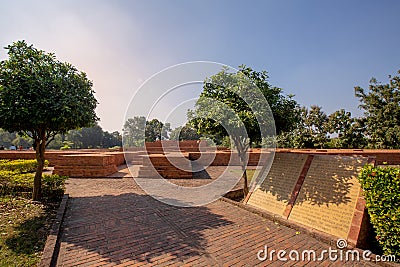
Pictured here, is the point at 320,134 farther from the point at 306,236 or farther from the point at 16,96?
the point at 16,96

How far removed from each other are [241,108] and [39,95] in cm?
529

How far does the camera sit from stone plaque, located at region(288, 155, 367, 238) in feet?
14.6

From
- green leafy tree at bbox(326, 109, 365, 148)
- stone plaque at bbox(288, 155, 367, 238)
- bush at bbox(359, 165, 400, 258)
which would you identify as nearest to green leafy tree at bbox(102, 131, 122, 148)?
green leafy tree at bbox(326, 109, 365, 148)

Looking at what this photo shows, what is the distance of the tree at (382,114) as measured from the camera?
21.8 m

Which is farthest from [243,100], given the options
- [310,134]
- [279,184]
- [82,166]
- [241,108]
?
[310,134]

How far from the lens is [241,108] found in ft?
19.7

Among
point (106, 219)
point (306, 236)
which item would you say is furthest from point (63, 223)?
point (306, 236)

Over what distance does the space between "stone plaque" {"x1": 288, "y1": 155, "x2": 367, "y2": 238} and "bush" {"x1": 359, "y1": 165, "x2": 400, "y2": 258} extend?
556 millimetres

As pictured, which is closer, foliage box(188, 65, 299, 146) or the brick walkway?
the brick walkway

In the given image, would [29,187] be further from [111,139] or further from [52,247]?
[111,139]

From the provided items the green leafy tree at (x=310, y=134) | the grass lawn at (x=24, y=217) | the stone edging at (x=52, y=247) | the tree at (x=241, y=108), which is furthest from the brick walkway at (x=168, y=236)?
the green leafy tree at (x=310, y=134)

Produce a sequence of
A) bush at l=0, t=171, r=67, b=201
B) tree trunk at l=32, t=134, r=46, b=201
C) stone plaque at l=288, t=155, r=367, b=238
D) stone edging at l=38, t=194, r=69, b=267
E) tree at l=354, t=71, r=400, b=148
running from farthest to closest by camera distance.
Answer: tree at l=354, t=71, r=400, b=148, bush at l=0, t=171, r=67, b=201, tree trunk at l=32, t=134, r=46, b=201, stone plaque at l=288, t=155, r=367, b=238, stone edging at l=38, t=194, r=69, b=267

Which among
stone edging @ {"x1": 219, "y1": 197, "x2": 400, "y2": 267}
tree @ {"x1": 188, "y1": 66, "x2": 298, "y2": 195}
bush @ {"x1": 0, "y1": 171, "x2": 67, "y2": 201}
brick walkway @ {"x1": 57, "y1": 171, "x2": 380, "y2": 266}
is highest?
tree @ {"x1": 188, "y1": 66, "x2": 298, "y2": 195}

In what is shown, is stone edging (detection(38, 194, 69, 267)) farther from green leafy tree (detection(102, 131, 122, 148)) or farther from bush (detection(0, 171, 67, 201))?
green leafy tree (detection(102, 131, 122, 148))
